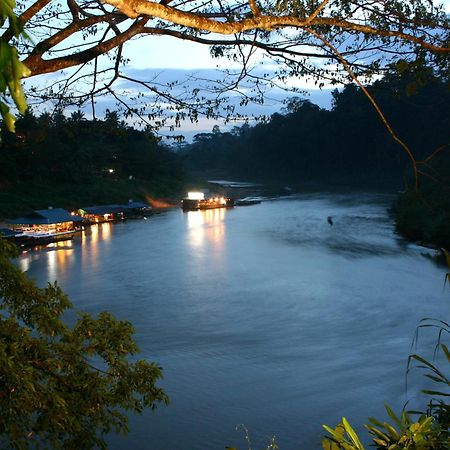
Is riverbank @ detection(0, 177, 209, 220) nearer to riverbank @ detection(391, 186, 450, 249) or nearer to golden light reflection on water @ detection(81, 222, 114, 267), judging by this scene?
golden light reflection on water @ detection(81, 222, 114, 267)

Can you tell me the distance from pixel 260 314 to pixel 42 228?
13.8 meters

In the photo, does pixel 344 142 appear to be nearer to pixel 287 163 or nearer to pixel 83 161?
pixel 287 163

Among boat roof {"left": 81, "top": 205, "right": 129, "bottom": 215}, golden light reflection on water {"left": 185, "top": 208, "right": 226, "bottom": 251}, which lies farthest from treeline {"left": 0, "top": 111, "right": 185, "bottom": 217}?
golden light reflection on water {"left": 185, "top": 208, "right": 226, "bottom": 251}

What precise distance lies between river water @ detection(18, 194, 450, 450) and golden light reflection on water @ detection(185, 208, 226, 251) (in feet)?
0.38

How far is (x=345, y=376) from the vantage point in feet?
28.5

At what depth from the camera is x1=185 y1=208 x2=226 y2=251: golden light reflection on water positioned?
68.5 ft

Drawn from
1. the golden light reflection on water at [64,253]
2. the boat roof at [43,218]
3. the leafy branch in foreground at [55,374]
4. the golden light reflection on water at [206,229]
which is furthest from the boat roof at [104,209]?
the leafy branch in foreground at [55,374]

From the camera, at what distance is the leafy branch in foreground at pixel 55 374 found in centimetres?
294

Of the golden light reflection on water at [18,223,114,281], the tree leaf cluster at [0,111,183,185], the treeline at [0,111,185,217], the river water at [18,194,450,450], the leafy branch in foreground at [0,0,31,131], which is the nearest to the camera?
the leafy branch in foreground at [0,0,31,131]

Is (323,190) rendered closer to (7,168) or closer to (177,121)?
(7,168)

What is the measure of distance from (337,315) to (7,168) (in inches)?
873

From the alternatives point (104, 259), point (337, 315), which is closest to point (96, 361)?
point (337, 315)

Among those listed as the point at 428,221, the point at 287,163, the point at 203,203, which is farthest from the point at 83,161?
the point at 287,163

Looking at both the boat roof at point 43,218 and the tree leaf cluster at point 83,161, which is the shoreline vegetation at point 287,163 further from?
the boat roof at point 43,218
